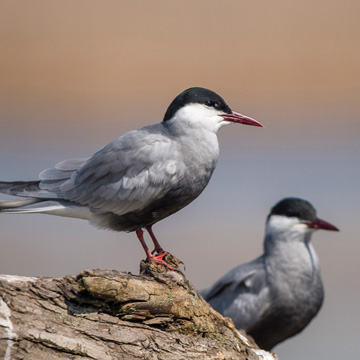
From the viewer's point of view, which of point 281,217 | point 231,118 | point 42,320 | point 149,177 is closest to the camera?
point 42,320

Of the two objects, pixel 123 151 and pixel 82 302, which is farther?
pixel 123 151

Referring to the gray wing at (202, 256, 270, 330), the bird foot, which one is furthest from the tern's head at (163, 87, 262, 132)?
the gray wing at (202, 256, 270, 330)

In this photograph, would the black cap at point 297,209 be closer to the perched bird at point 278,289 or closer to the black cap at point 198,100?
the perched bird at point 278,289

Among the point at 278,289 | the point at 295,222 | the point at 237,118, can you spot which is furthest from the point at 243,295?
the point at 237,118

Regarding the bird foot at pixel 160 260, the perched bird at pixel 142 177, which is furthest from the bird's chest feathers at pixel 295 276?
the bird foot at pixel 160 260

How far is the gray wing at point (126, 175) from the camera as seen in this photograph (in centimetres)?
433

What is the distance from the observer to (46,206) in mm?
4512

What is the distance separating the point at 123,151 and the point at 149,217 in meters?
0.48

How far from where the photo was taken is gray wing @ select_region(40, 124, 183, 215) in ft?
14.2

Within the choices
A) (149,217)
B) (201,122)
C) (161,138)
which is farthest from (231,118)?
(149,217)

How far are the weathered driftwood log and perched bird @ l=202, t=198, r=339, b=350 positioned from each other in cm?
245

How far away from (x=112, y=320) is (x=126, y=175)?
1.18 meters

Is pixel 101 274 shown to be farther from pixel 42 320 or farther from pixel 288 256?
pixel 288 256

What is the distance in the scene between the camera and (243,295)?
6.53 meters
